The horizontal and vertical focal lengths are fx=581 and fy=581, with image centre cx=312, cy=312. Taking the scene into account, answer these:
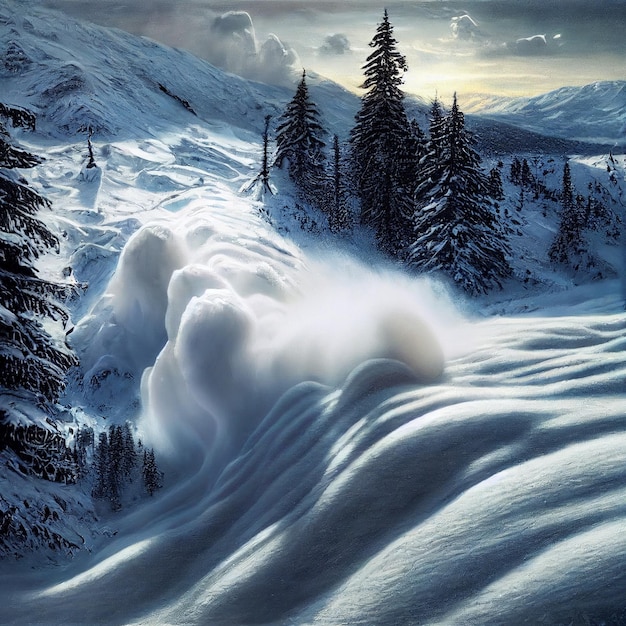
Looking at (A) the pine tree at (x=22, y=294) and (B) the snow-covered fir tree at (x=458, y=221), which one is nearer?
(A) the pine tree at (x=22, y=294)

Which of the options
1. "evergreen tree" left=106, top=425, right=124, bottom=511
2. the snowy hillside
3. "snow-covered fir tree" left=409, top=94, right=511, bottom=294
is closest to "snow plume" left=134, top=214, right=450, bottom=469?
the snowy hillside

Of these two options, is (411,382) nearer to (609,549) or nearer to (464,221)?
(609,549)

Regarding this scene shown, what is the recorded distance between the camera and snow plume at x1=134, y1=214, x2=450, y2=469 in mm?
12742

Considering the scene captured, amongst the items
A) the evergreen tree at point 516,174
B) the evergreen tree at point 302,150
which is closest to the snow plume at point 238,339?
the evergreen tree at point 302,150

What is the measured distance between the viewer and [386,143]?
3158cm

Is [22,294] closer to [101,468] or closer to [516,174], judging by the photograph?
[101,468]

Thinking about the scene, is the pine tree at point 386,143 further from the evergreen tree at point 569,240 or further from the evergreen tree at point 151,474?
the evergreen tree at point 151,474

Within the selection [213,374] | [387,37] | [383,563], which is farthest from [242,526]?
[387,37]

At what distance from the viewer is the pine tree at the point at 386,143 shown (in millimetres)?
31406

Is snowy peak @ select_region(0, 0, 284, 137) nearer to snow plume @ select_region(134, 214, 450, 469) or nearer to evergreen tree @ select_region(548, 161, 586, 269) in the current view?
evergreen tree @ select_region(548, 161, 586, 269)

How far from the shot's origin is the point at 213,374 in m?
14.5

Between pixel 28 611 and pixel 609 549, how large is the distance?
7.43 meters

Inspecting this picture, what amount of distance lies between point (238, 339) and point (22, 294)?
626cm

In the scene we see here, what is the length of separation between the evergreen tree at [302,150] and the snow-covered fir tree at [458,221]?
29.3 ft
